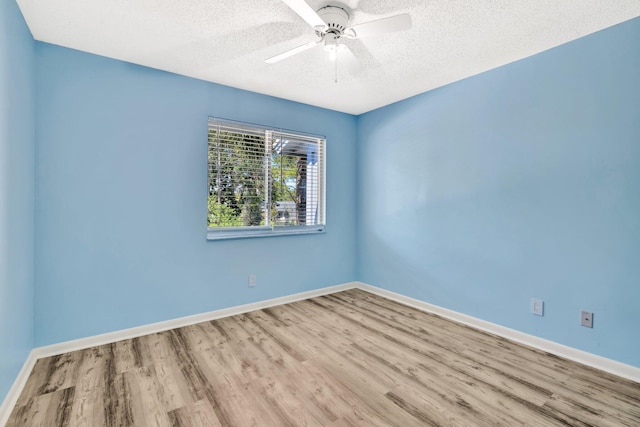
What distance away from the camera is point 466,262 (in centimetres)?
298

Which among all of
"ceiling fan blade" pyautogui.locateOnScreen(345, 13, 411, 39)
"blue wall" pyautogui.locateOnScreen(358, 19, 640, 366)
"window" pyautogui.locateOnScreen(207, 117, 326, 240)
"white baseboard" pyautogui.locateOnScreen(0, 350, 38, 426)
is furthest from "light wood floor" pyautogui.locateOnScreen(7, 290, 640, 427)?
"ceiling fan blade" pyautogui.locateOnScreen(345, 13, 411, 39)

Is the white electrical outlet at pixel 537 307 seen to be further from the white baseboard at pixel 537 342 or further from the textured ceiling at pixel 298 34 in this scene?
the textured ceiling at pixel 298 34

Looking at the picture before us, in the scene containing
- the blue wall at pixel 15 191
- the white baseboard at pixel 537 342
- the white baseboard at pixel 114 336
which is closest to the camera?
the blue wall at pixel 15 191

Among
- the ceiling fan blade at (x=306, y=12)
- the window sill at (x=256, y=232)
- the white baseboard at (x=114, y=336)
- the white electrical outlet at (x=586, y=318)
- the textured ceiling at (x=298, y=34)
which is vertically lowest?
the white baseboard at (x=114, y=336)

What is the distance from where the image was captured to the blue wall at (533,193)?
6.79 feet

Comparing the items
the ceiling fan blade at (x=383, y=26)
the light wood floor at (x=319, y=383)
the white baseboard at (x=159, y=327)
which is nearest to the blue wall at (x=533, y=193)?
the light wood floor at (x=319, y=383)

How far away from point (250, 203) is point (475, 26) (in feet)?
8.45

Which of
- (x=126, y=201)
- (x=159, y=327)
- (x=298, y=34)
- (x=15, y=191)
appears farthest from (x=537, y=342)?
(x=15, y=191)

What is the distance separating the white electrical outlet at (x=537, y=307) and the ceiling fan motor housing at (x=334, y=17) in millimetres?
2648

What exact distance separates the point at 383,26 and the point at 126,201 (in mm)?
2489

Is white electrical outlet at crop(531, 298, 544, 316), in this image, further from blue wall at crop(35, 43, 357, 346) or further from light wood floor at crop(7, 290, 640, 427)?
blue wall at crop(35, 43, 357, 346)

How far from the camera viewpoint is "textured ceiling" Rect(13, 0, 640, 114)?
6.18 ft

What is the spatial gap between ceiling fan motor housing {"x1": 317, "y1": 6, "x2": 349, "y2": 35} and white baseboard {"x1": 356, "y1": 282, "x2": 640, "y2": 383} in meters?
2.85

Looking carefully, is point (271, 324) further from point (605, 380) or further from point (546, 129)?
point (546, 129)
